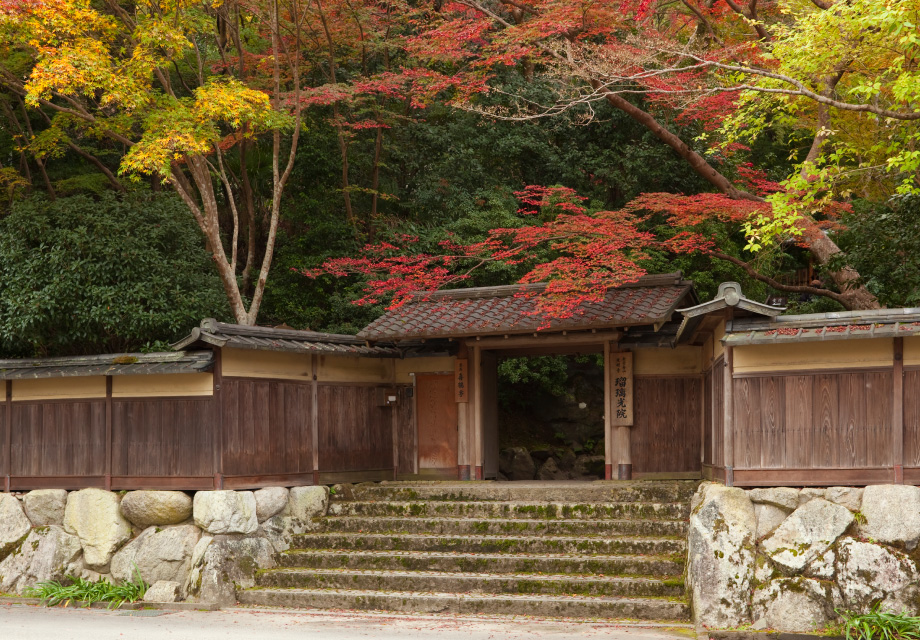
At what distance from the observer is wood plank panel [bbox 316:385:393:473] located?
1424cm

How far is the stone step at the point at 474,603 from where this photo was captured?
33.1ft

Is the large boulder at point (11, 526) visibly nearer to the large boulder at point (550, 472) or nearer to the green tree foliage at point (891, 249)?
the large boulder at point (550, 472)

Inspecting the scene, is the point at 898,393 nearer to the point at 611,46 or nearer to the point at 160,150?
the point at 611,46

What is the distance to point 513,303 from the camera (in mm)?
15195

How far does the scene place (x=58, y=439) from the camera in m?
13.4

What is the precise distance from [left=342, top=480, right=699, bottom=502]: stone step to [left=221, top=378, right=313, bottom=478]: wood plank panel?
118cm

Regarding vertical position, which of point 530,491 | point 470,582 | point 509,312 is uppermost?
point 509,312

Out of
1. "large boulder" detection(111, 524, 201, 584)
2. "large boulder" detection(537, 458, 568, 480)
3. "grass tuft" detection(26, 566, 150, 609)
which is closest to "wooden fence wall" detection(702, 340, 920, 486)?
"large boulder" detection(111, 524, 201, 584)

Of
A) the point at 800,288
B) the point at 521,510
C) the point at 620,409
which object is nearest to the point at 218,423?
the point at 521,510

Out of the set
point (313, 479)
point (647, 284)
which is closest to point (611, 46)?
point (647, 284)

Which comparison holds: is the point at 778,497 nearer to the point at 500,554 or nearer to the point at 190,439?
the point at 500,554

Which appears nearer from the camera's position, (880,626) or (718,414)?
(880,626)

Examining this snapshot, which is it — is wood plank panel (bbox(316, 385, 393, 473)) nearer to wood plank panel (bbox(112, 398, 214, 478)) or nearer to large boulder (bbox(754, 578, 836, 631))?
wood plank panel (bbox(112, 398, 214, 478))

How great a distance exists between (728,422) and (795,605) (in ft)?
7.46
